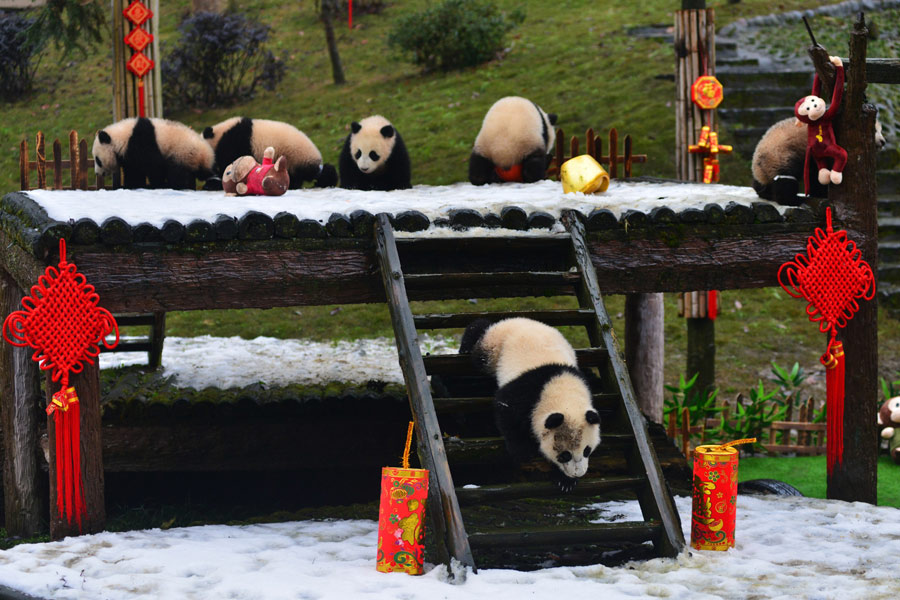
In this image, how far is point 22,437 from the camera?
575 centimetres

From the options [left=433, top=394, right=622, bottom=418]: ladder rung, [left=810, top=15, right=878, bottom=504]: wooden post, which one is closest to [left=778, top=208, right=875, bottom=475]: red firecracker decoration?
[left=810, top=15, right=878, bottom=504]: wooden post

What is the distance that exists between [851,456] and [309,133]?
11317 millimetres

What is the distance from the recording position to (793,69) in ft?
44.0

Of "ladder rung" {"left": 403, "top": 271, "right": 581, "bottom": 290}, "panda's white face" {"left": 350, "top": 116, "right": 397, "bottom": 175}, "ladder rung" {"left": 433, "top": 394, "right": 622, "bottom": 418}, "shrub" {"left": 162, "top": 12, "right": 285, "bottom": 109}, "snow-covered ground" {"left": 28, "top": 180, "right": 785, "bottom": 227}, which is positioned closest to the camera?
"ladder rung" {"left": 433, "top": 394, "right": 622, "bottom": 418}

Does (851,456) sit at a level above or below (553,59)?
below

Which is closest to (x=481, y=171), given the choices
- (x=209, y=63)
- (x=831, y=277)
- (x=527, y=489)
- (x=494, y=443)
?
(x=831, y=277)

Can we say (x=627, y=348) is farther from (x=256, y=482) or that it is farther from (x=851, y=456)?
(x=256, y=482)

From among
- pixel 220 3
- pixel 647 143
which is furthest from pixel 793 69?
pixel 220 3

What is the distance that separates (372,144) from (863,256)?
3551 mm

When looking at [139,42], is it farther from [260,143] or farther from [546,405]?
[546,405]

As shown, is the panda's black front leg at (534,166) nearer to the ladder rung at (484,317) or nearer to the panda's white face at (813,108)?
the panda's white face at (813,108)

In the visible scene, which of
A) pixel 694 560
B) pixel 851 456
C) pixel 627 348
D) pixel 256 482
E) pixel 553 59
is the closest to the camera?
pixel 694 560

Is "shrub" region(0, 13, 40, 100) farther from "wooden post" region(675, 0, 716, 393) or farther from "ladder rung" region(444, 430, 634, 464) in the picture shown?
"ladder rung" region(444, 430, 634, 464)

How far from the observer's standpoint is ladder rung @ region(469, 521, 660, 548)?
4.24 metres
